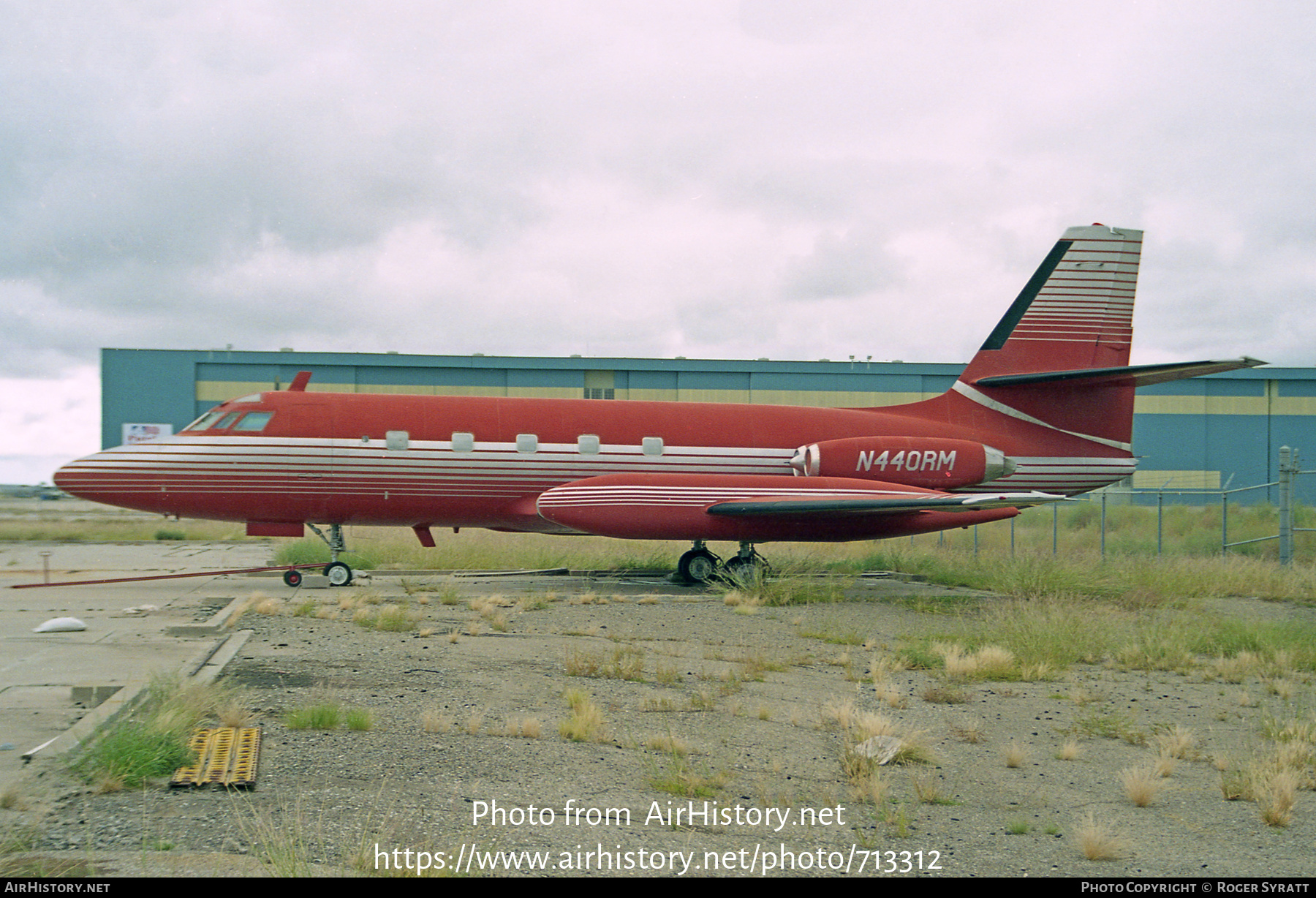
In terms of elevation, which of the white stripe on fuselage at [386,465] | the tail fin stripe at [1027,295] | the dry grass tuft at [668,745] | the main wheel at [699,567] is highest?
the tail fin stripe at [1027,295]

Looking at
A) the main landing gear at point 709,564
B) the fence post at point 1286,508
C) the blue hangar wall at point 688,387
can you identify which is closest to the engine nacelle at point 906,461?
the main landing gear at point 709,564

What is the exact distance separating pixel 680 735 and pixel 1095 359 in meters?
16.4

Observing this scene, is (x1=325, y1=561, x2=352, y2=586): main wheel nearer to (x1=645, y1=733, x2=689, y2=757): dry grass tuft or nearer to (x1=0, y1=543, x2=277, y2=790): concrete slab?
(x1=0, y1=543, x2=277, y2=790): concrete slab

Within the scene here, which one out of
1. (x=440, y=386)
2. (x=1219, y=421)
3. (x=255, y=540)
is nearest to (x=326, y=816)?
(x=255, y=540)

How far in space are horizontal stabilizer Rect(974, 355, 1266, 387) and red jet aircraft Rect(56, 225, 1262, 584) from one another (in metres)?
0.06

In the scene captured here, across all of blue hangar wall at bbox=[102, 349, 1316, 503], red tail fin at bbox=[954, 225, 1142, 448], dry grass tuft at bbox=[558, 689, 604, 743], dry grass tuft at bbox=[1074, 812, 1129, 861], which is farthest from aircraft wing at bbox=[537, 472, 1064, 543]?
blue hangar wall at bbox=[102, 349, 1316, 503]

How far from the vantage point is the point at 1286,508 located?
21422 mm

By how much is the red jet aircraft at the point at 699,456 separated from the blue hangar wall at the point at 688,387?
82.3 feet

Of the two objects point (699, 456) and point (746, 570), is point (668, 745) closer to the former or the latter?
point (746, 570)

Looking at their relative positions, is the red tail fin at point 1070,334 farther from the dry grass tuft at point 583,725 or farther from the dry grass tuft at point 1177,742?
the dry grass tuft at point 583,725

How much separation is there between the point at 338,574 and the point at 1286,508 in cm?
2082

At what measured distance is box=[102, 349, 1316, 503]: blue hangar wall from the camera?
44312 millimetres

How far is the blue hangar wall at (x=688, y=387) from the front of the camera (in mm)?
44312
